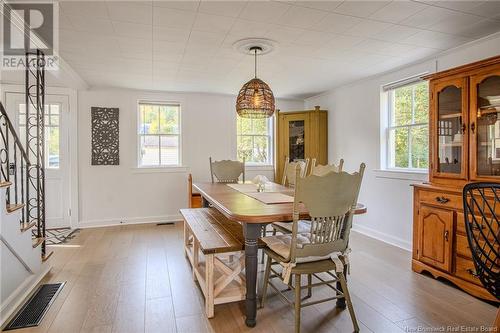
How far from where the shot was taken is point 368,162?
4.50 metres

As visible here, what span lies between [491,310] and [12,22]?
4.32 meters

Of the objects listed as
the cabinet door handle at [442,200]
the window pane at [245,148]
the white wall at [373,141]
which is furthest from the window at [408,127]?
the window pane at [245,148]

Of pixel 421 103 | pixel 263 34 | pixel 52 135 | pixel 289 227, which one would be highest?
pixel 263 34

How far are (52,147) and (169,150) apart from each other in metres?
1.79

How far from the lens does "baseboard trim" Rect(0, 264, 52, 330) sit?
7.13ft

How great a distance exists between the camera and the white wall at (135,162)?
494 cm

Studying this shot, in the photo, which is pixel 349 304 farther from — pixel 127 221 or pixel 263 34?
pixel 127 221

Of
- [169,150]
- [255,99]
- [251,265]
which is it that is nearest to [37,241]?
[251,265]

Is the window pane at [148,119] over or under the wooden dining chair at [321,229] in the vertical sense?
over

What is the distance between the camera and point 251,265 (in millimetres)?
2107

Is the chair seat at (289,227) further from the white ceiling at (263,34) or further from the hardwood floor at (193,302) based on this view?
the white ceiling at (263,34)

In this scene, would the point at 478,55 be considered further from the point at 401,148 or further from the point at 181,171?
the point at 181,171

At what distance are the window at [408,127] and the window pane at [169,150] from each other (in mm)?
3467

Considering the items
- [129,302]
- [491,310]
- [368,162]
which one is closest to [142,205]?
[129,302]
